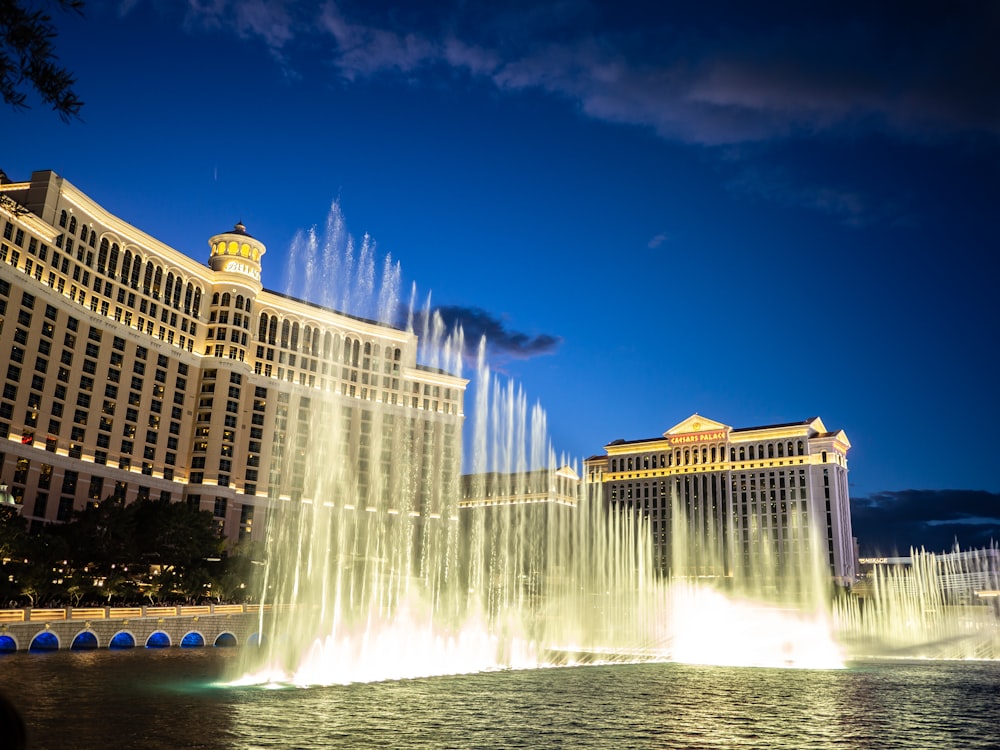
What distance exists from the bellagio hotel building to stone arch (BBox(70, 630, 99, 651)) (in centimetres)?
2775

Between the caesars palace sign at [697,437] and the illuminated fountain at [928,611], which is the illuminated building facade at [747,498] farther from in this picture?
the illuminated fountain at [928,611]

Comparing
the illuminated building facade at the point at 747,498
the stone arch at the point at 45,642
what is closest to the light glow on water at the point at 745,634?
the illuminated building facade at the point at 747,498

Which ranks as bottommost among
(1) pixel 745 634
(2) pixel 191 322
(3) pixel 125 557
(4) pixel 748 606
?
(1) pixel 745 634

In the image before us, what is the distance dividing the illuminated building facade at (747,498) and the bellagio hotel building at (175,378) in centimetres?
4373

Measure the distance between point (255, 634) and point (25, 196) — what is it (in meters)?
55.1

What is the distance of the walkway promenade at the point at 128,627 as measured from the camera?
5134cm

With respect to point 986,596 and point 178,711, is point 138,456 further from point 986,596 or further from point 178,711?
point 986,596

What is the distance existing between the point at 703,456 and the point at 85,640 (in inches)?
4603

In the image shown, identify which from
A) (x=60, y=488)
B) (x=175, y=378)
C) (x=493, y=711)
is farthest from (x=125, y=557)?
(x=493, y=711)

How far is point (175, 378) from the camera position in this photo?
105m

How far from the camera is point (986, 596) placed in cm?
11181

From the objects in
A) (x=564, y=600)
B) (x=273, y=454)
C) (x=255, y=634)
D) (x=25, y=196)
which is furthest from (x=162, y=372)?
(x=564, y=600)

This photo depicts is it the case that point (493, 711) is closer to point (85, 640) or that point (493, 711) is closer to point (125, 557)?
point (85, 640)

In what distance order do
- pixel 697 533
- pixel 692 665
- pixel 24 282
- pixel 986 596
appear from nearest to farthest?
1. pixel 692 665
2. pixel 24 282
3. pixel 986 596
4. pixel 697 533
